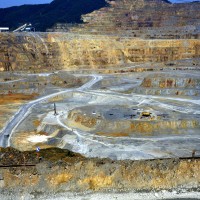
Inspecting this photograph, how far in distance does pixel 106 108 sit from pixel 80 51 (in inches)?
1780

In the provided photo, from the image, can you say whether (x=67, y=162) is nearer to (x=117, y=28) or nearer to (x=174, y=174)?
(x=174, y=174)

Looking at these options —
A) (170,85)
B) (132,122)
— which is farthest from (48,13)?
(132,122)

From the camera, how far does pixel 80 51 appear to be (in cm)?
9250

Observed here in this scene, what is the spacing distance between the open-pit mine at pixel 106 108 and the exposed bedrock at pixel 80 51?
26 cm

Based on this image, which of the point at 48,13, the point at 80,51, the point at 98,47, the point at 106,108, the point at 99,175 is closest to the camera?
the point at 99,175

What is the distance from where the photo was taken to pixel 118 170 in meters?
23.3

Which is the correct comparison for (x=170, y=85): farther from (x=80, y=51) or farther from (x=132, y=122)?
(x=80, y=51)

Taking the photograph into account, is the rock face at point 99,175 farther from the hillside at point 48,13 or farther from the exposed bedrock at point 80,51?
the hillside at point 48,13

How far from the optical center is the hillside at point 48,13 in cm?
14288

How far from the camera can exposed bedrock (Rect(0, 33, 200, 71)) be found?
281 ft

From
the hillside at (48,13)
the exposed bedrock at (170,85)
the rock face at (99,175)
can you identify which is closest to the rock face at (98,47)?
the hillside at (48,13)

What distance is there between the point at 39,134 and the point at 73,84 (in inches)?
1257

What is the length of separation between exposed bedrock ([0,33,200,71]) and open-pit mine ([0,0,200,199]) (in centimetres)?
26

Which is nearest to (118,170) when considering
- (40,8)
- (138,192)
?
(138,192)
